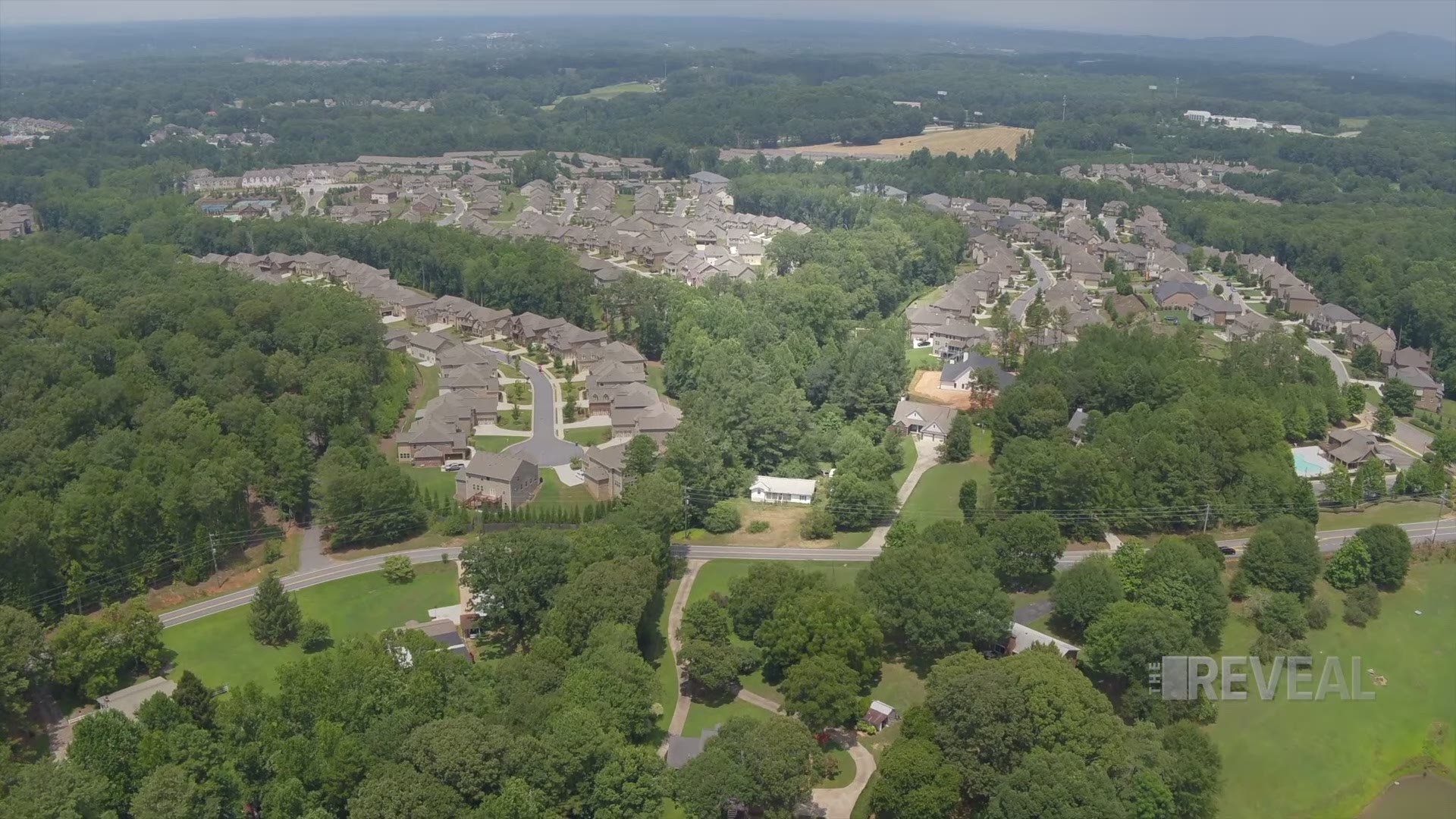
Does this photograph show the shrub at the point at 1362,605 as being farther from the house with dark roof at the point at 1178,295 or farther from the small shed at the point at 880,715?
the house with dark roof at the point at 1178,295

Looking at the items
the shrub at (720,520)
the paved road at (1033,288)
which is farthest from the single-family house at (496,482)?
the paved road at (1033,288)

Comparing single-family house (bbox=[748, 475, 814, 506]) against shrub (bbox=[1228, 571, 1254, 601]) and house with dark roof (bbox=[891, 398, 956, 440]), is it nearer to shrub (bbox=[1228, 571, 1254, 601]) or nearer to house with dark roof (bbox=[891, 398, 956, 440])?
house with dark roof (bbox=[891, 398, 956, 440])

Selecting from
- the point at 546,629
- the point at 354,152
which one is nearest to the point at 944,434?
the point at 546,629

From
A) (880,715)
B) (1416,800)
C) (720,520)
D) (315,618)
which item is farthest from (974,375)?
(315,618)

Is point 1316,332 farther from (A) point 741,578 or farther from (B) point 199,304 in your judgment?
(B) point 199,304

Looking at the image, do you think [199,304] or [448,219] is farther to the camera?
[448,219]
